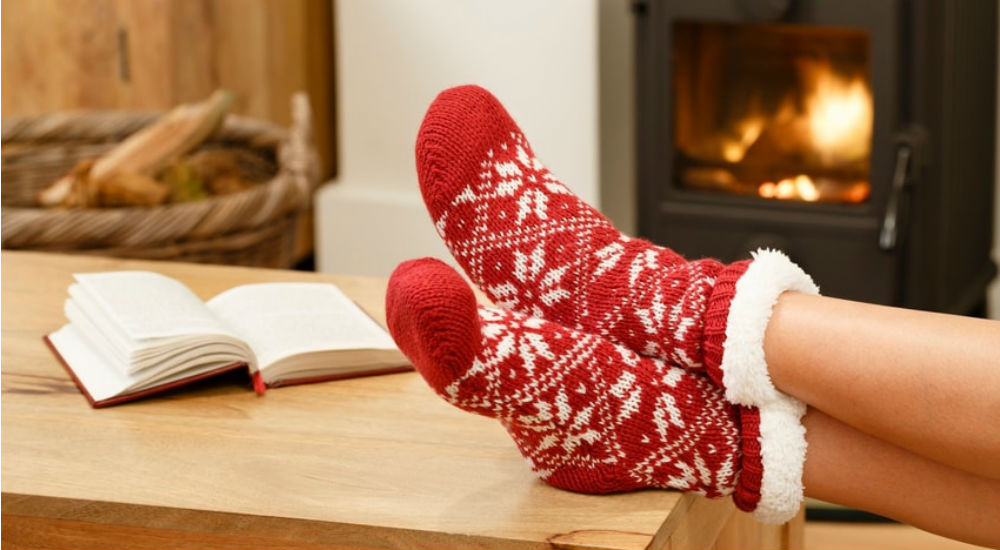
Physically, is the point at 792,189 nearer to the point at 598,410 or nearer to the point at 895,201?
the point at 895,201

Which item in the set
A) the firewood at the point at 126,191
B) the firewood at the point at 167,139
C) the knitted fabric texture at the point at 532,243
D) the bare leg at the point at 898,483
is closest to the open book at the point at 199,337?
the knitted fabric texture at the point at 532,243

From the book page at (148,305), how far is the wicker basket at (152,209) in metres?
0.51

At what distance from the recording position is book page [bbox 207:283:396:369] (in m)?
1.27

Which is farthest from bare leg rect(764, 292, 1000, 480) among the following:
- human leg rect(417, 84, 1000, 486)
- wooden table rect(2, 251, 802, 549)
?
wooden table rect(2, 251, 802, 549)

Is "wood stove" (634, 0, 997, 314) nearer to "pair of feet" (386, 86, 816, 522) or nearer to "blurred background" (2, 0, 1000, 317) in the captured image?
"blurred background" (2, 0, 1000, 317)

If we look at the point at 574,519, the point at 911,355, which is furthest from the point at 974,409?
the point at 574,519

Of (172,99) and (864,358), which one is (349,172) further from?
(864,358)

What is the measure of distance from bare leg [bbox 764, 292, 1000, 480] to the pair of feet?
0.03 m

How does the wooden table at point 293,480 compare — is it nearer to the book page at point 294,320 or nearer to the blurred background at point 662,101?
the book page at point 294,320

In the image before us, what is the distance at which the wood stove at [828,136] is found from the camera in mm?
2203

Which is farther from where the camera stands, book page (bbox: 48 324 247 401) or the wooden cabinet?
the wooden cabinet

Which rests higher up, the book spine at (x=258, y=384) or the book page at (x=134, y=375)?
the book page at (x=134, y=375)

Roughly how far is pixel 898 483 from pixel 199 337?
0.60 metres

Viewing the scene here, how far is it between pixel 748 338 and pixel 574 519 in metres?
0.18
